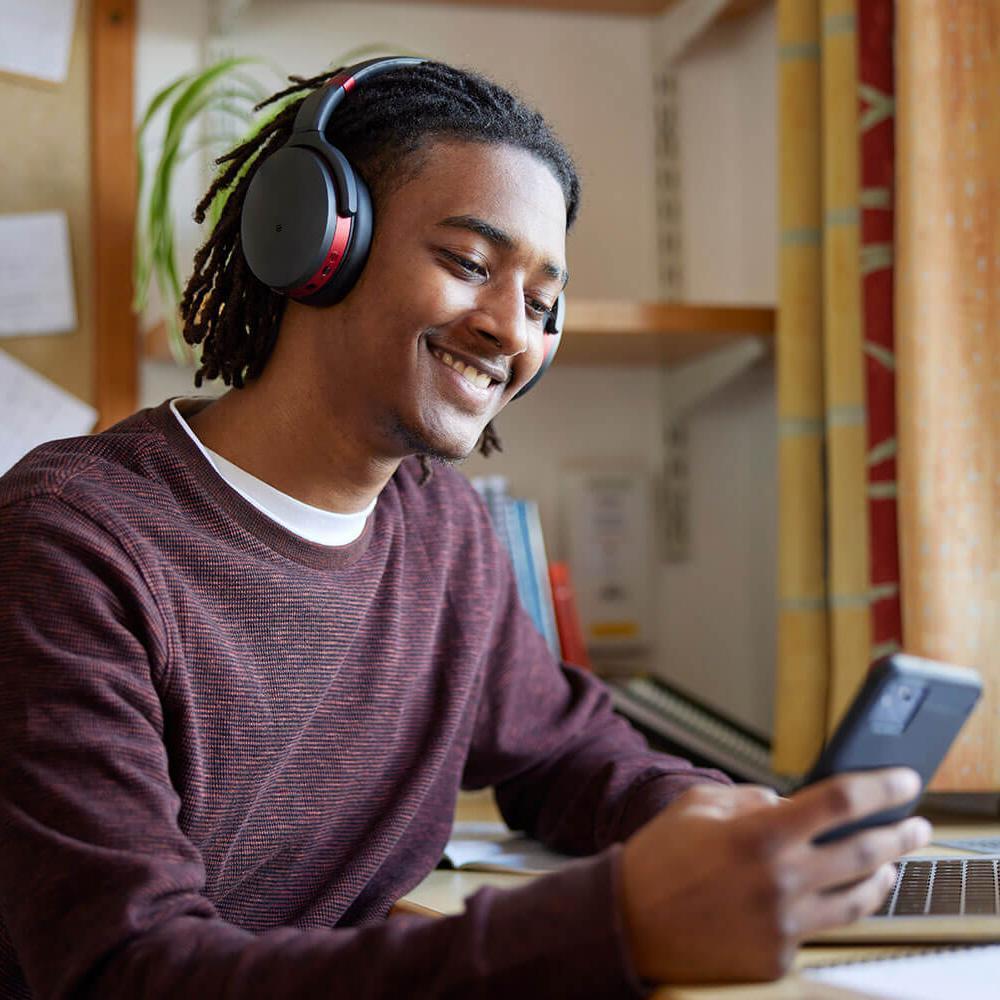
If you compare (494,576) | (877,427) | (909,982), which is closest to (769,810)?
(909,982)

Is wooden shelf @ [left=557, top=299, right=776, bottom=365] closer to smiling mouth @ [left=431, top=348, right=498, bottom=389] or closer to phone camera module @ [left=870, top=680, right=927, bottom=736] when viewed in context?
smiling mouth @ [left=431, top=348, right=498, bottom=389]

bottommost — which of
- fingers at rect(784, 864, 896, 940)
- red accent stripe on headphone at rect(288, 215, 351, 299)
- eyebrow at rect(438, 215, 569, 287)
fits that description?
fingers at rect(784, 864, 896, 940)

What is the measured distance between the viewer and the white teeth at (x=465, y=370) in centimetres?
99

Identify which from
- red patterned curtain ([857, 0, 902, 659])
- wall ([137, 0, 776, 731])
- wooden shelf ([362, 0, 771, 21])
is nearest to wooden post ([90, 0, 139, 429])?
wall ([137, 0, 776, 731])

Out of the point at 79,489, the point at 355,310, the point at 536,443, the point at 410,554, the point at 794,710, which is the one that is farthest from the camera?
the point at 536,443

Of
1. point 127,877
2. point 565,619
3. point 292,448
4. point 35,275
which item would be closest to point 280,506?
point 292,448

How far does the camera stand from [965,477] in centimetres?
121

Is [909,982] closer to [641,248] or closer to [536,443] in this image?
[536,443]

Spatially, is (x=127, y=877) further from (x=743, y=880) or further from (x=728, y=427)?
(x=728, y=427)

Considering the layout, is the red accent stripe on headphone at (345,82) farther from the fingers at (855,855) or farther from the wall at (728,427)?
the wall at (728,427)

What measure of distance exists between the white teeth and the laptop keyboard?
476 mm

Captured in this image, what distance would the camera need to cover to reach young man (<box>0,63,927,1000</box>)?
0.61 m

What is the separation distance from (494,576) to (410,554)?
0.11 meters

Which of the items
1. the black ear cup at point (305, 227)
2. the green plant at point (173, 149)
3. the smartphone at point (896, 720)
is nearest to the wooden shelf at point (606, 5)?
the green plant at point (173, 149)
